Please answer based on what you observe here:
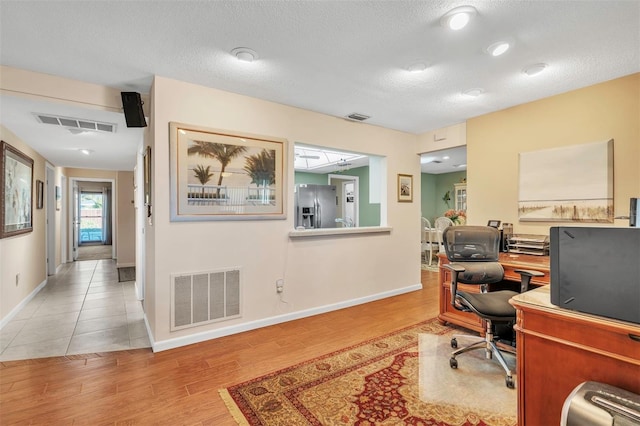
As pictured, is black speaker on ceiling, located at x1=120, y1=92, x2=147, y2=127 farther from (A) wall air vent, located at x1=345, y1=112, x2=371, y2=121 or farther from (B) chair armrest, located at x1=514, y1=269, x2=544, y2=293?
(B) chair armrest, located at x1=514, y1=269, x2=544, y2=293

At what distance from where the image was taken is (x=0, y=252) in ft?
10.8

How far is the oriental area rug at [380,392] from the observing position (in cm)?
184

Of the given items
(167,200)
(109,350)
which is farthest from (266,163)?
(109,350)

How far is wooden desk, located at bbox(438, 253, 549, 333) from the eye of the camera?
2.61 meters

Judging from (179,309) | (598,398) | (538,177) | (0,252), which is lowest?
(179,309)

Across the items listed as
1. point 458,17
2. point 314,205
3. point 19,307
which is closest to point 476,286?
point 458,17

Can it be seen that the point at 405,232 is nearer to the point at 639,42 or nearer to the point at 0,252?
the point at 639,42

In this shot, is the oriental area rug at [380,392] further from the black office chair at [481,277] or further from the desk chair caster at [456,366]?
the black office chair at [481,277]

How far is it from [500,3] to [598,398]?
196 cm

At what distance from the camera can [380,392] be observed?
82.3 inches

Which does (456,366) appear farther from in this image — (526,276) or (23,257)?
(23,257)

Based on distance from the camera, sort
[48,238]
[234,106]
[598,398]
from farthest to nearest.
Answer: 1. [48,238]
2. [234,106]
3. [598,398]

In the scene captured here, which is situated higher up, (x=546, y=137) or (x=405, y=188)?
(x=546, y=137)

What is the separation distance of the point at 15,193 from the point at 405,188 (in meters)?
5.15
